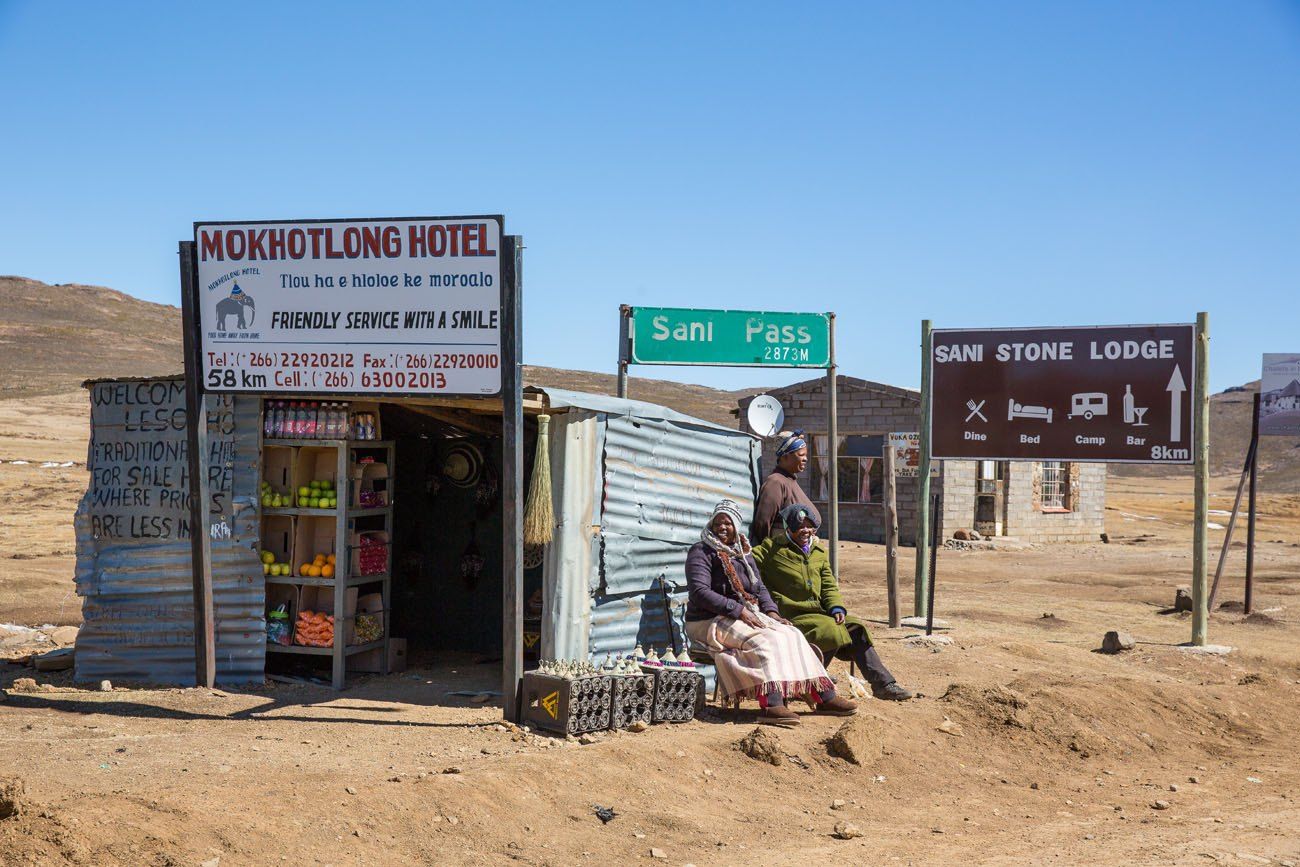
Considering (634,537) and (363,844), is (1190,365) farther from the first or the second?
(363,844)

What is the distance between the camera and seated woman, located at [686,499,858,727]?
8.05 meters

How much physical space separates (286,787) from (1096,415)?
29.5 ft

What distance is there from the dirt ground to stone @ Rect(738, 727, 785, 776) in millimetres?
51

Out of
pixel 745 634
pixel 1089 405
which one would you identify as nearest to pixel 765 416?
pixel 1089 405

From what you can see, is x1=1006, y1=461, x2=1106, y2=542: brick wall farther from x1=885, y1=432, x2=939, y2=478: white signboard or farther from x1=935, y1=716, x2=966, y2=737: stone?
x1=935, y1=716, x2=966, y2=737: stone

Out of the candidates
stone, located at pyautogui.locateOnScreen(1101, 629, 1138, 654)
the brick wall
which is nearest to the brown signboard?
stone, located at pyautogui.locateOnScreen(1101, 629, 1138, 654)

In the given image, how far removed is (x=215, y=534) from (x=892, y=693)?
5.04 metres

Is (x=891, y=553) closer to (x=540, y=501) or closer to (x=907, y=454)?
(x=540, y=501)

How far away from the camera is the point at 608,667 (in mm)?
8141

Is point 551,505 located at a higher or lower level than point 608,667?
higher

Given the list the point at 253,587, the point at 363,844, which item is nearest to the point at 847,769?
the point at 363,844

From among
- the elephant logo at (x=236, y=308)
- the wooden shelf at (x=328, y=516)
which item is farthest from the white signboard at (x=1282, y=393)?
the elephant logo at (x=236, y=308)

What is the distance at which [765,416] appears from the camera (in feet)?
38.4

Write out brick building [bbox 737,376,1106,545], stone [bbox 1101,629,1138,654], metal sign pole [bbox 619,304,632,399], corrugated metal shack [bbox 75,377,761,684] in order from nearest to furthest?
corrugated metal shack [bbox 75,377,761,684] < stone [bbox 1101,629,1138,654] < metal sign pole [bbox 619,304,632,399] < brick building [bbox 737,376,1106,545]
